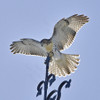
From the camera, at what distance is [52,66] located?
939 centimetres

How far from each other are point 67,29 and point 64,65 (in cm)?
112

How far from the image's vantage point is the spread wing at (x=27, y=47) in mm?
9938

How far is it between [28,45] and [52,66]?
3.83 feet

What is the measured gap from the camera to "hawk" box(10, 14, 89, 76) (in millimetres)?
9555

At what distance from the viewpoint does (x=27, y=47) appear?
1025 centimetres

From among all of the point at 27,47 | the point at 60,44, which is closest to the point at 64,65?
the point at 60,44

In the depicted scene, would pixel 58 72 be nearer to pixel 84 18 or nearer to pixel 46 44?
pixel 46 44

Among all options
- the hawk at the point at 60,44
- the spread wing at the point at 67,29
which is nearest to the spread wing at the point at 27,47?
the hawk at the point at 60,44

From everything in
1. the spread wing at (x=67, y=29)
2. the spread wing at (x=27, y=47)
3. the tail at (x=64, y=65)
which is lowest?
the tail at (x=64, y=65)

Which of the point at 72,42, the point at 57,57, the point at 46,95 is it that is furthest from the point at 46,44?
the point at 46,95

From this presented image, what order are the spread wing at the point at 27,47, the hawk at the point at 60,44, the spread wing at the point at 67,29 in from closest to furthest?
the hawk at the point at 60,44
the spread wing at the point at 27,47
the spread wing at the point at 67,29

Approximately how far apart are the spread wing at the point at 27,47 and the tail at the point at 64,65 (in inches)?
20.6

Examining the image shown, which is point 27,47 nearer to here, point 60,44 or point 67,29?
point 60,44

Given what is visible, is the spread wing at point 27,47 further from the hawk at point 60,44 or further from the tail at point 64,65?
the tail at point 64,65
